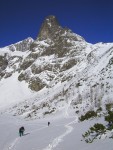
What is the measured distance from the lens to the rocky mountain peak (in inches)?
6777

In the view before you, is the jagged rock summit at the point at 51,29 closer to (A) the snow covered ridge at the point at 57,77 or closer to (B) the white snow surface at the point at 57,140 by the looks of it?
(A) the snow covered ridge at the point at 57,77

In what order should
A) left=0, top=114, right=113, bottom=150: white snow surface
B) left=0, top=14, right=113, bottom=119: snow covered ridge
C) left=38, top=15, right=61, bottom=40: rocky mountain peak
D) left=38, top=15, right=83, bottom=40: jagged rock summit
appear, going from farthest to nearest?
1. left=38, top=15, right=61, bottom=40: rocky mountain peak
2. left=38, top=15, right=83, bottom=40: jagged rock summit
3. left=0, top=14, right=113, bottom=119: snow covered ridge
4. left=0, top=114, right=113, bottom=150: white snow surface

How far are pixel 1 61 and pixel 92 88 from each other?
128 metres

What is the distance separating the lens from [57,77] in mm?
125688

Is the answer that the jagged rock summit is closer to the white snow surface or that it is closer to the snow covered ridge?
the snow covered ridge

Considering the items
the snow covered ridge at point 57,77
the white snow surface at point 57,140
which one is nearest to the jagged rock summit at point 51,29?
the snow covered ridge at point 57,77

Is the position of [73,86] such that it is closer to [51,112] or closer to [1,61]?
[51,112]

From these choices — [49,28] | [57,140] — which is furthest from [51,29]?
[57,140]

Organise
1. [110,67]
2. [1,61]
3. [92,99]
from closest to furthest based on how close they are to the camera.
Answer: [92,99] < [110,67] < [1,61]

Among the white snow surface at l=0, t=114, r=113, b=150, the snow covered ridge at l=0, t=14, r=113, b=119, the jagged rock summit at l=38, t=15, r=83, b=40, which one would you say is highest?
the jagged rock summit at l=38, t=15, r=83, b=40

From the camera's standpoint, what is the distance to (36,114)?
3029 inches

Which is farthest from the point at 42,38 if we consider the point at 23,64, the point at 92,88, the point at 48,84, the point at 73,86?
the point at 92,88

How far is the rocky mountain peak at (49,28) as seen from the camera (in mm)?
172125

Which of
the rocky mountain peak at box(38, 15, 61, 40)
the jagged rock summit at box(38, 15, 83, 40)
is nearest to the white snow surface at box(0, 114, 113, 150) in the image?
the jagged rock summit at box(38, 15, 83, 40)
